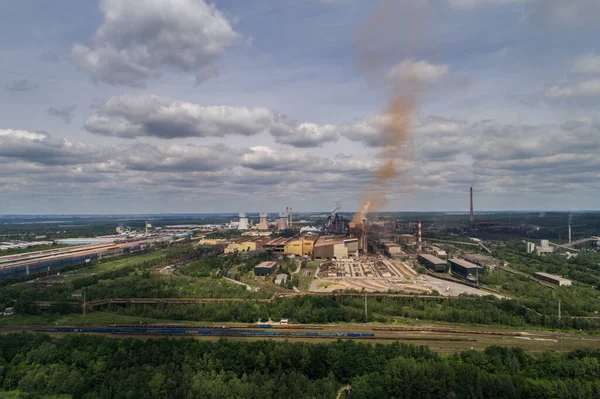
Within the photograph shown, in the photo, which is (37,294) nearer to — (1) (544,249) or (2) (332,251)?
(2) (332,251)

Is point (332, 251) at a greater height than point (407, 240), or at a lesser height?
lesser

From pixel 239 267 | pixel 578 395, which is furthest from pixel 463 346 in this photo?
pixel 239 267

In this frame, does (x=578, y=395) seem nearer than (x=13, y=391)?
Yes

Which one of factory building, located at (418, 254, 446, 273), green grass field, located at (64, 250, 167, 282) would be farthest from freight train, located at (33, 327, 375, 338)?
factory building, located at (418, 254, 446, 273)

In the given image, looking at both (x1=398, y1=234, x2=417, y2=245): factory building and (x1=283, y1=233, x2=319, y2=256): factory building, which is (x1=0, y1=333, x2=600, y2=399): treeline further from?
(x1=398, y1=234, x2=417, y2=245): factory building

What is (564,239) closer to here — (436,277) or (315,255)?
(436,277)

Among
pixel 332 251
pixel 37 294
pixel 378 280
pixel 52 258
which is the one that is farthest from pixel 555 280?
pixel 52 258

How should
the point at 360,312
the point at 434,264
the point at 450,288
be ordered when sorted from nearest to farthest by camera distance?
the point at 360,312
the point at 450,288
the point at 434,264
